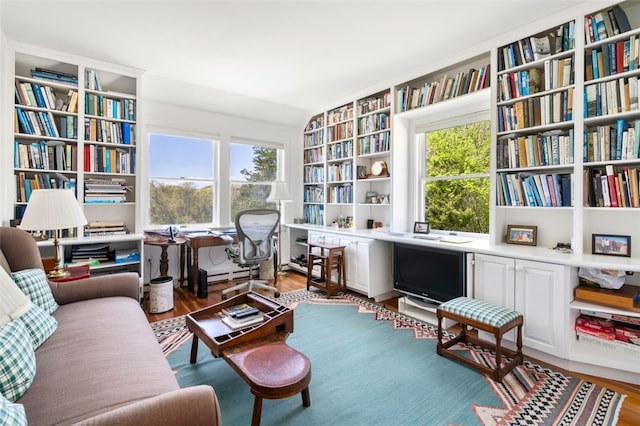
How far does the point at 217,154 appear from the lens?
4.45m

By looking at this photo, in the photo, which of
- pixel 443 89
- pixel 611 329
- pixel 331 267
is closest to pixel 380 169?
pixel 443 89

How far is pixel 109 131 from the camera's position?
10.8ft

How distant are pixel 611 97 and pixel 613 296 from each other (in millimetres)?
1379

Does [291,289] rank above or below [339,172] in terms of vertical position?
below

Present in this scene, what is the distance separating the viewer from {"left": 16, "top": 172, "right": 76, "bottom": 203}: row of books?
2861 mm

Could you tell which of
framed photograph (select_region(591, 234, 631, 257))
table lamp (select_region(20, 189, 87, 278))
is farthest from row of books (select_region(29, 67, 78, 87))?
framed photograph (select_region(591, 234, 631, 257))

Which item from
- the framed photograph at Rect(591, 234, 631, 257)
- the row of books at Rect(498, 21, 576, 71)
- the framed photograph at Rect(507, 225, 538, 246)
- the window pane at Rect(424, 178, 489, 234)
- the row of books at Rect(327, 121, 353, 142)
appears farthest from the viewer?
the row of books at Rect(327, 121, 353, 142)

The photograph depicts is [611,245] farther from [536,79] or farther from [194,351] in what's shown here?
[194,351]

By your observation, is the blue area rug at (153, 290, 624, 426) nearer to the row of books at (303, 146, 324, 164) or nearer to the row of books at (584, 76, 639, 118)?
the row of books at (584, 76, 639, 118)

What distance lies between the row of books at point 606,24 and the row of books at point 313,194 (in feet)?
10.9

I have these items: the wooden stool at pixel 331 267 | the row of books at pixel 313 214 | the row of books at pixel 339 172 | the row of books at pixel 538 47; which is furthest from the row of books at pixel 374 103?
the wooden stool at pixel 331 267

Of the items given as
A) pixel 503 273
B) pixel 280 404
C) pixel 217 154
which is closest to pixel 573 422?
pixel 503 273

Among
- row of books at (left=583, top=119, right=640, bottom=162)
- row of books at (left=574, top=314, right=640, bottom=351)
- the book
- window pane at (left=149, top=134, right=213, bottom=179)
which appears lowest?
row of books at (left=574, top=314, right=640, bottom=351)

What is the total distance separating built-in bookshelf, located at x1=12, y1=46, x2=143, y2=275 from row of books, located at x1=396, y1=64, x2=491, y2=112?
2.99 metres
